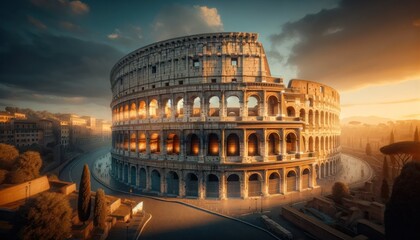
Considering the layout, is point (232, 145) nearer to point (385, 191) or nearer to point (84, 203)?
point (84, 203)

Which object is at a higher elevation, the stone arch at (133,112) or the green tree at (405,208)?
the stone arch at (133,112)

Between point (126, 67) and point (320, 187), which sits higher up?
point (126, 67)

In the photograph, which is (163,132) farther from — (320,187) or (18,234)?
(320,187)

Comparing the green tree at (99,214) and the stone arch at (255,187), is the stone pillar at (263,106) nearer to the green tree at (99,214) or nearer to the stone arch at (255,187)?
the stone arch at (255,187)

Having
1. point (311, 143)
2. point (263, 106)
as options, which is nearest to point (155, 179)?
point (263, 106)

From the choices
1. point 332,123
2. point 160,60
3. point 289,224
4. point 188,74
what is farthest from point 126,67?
point 332,123

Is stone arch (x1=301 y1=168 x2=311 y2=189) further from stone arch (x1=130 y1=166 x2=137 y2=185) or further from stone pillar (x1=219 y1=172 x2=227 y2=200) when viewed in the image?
stone arch (x1=130 y1=166 x2=137 y2=185)

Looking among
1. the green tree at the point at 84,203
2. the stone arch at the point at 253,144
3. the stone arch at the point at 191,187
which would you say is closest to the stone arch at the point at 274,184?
the stone arch at the point at 253,144
